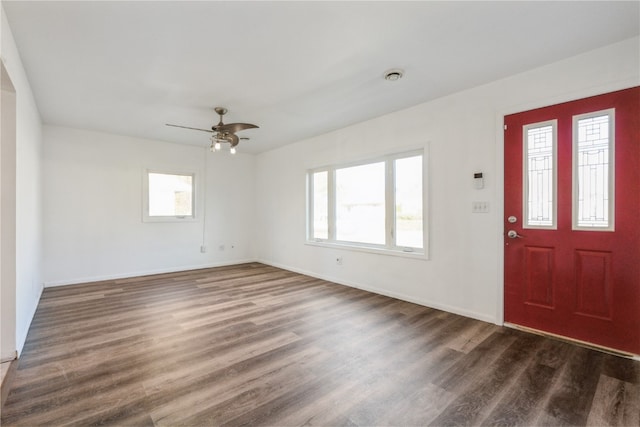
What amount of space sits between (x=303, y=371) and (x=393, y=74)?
109 inches

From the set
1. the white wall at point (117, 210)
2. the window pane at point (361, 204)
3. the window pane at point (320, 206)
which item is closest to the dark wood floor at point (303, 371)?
the window pane at point (361, 204)

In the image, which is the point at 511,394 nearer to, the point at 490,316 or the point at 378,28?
the point at 490,316

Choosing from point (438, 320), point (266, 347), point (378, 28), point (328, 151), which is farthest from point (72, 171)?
point (438, 320)

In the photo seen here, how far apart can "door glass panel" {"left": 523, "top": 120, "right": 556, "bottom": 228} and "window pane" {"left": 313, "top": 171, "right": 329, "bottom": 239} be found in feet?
9.93

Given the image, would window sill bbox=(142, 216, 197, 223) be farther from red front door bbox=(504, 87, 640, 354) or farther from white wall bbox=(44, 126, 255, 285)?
red front door bbox=(504, 87, 640, 354)

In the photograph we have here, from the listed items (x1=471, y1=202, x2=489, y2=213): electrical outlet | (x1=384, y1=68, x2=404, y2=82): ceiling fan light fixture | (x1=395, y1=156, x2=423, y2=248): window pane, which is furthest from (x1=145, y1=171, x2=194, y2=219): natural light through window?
(x1=471, y1=202, x2=489, y2=213): electrical outlet

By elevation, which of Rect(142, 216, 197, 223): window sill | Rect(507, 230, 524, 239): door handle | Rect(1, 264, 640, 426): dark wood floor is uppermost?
Rect(142, 216, 197, 223): window sill

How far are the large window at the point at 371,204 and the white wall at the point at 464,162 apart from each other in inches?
7.7

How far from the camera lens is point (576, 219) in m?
2.61

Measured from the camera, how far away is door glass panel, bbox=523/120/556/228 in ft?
8.97

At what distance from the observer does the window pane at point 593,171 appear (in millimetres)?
2465

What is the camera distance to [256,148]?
6.20m

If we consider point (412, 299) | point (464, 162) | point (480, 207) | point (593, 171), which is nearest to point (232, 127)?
point (464, 162)

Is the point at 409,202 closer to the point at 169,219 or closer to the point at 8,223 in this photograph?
the point at 8,223
